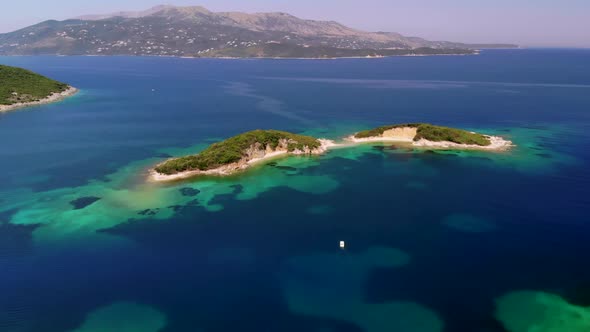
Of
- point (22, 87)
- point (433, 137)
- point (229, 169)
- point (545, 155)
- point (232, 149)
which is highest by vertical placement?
point (22, 87)

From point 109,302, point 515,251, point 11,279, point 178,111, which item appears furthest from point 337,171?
point 178,111

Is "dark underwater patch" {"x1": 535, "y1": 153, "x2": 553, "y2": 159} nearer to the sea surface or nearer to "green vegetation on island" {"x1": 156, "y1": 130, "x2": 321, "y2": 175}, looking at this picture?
the sea surface

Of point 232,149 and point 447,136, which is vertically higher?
point 447,136

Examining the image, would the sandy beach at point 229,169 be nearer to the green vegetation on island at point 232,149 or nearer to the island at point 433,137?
the green vegetation on island at point 232,149

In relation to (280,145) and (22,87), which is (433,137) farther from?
(22,87)

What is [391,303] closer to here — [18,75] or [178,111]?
[178,111]

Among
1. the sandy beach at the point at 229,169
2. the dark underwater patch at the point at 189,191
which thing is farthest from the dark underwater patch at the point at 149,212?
the sandy beach at the point at 229,169

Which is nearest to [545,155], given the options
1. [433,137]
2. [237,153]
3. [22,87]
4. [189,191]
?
[433,137]
